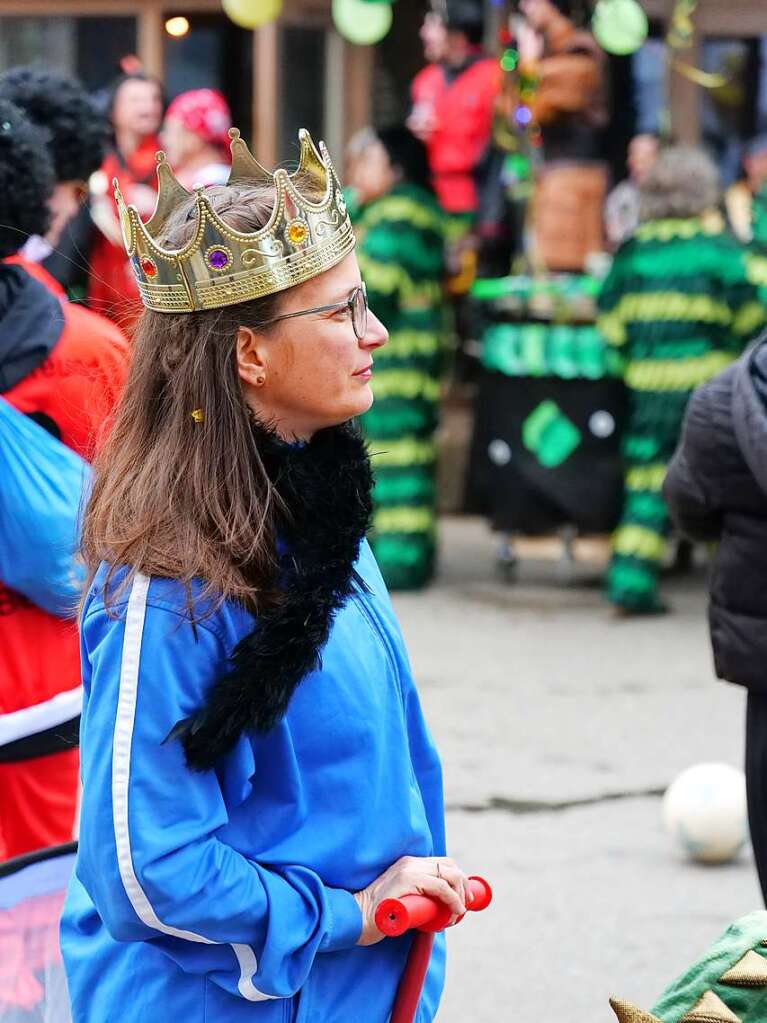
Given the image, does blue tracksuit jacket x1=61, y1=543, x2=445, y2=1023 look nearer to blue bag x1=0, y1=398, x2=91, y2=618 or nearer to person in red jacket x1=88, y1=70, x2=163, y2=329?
blue bag x1=0, y1=398, x2=91, y2=618

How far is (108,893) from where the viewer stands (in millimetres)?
1810

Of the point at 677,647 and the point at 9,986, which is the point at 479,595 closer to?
the point at 677,647

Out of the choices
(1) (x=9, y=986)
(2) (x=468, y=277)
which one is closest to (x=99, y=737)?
(1) (x=9, y=986)

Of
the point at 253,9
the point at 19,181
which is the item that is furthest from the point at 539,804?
the point at 253,9

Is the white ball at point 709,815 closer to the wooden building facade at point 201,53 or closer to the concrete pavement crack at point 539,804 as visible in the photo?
the concrete pavement crack at point 539,804

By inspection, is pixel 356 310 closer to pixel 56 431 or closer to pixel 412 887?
pixel 412 887

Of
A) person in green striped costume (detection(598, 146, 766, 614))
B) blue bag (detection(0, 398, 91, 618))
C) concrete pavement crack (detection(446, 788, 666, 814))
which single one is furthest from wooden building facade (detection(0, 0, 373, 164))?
blue bag (detection(0, 398, 91, 618))

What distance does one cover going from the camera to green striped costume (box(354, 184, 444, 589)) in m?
7.71

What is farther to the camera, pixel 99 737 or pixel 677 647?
pixel 677 647

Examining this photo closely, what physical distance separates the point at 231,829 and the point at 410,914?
223 millimetres


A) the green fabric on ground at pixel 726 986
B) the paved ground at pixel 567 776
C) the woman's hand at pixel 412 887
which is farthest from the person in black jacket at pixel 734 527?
the woman's hand at pixel 412 887

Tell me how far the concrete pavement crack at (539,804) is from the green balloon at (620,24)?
3.76 metres

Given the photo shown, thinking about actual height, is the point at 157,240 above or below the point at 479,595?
above

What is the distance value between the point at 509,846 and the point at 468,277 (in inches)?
207
